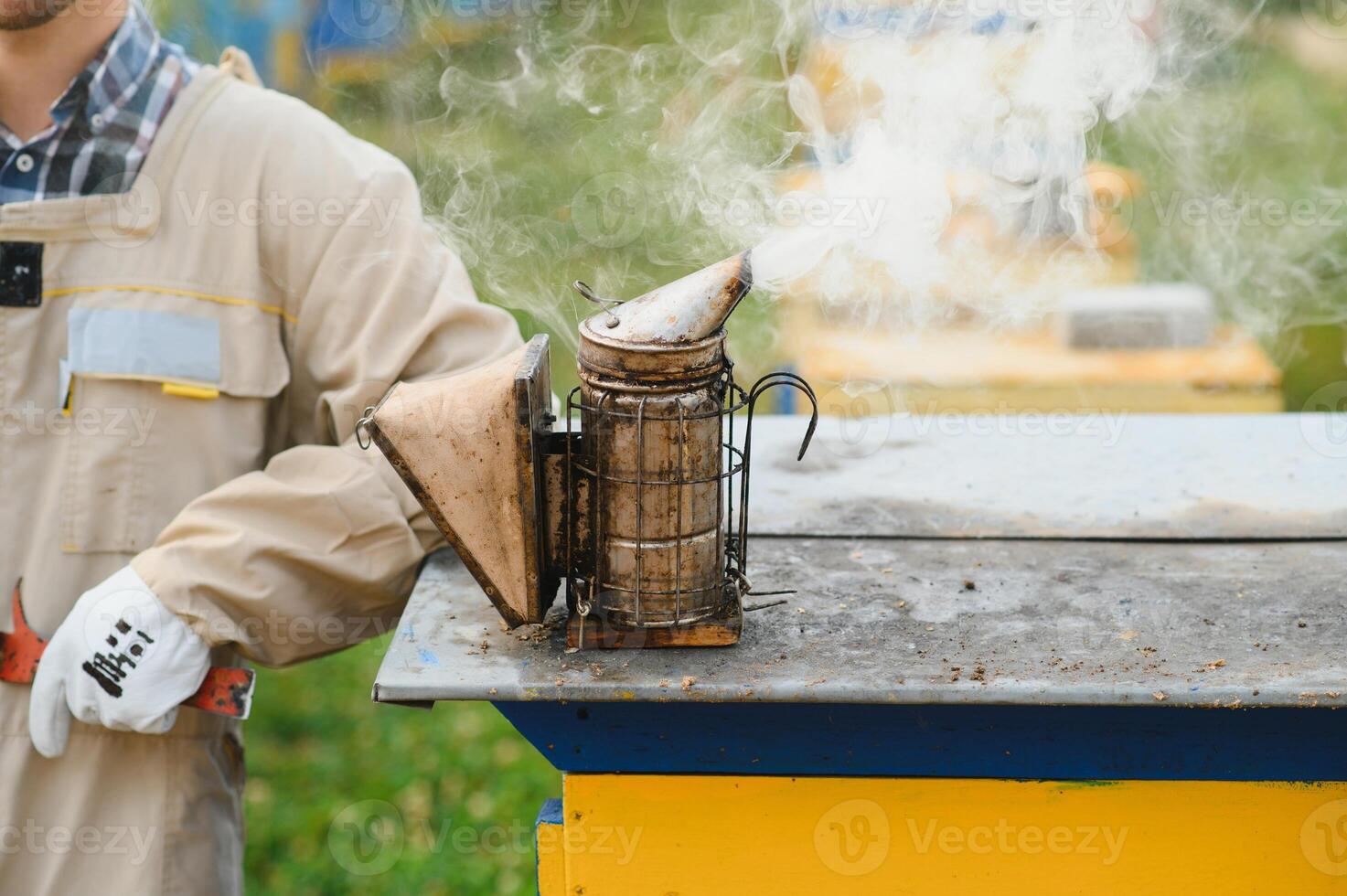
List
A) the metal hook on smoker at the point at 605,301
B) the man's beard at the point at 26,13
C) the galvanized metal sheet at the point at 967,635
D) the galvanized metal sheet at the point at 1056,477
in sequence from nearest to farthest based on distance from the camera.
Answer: the galvanized metal sheet at the point at 967,635, the metal hook on smoker at the point at 605,301, the man's beard at the point at 26,13, the galvanized metal sheet at the point at 1056,477

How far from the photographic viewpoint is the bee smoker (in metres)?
1.54

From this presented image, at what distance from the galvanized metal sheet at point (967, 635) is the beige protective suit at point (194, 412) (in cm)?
21

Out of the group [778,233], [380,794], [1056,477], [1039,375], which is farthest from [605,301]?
[1039,375]

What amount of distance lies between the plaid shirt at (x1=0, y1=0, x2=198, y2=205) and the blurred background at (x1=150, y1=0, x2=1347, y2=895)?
0.52 metres

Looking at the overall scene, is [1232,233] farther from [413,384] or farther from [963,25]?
[413,384]

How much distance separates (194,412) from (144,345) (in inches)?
5.2

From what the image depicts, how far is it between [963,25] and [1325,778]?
6.17ft

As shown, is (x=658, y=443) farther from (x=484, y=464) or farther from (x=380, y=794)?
(x=380, y=794)

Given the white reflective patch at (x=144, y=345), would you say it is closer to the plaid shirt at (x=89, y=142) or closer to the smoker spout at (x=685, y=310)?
the plaid shirt at (x=89, y=142)

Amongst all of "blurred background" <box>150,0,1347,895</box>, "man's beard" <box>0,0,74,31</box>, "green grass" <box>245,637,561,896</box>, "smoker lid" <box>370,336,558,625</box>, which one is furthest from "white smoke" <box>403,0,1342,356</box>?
"green grass" <box>245,637,561,896</box>

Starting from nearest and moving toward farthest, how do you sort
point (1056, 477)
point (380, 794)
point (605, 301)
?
point (605, 301), point (1056, 477), point (380, 794)

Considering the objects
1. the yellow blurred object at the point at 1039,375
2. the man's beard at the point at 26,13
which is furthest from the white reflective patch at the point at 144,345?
the yellow blurred object at the point at 1039,375

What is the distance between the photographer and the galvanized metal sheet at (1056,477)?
6.77 ft

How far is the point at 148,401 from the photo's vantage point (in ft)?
6.49
